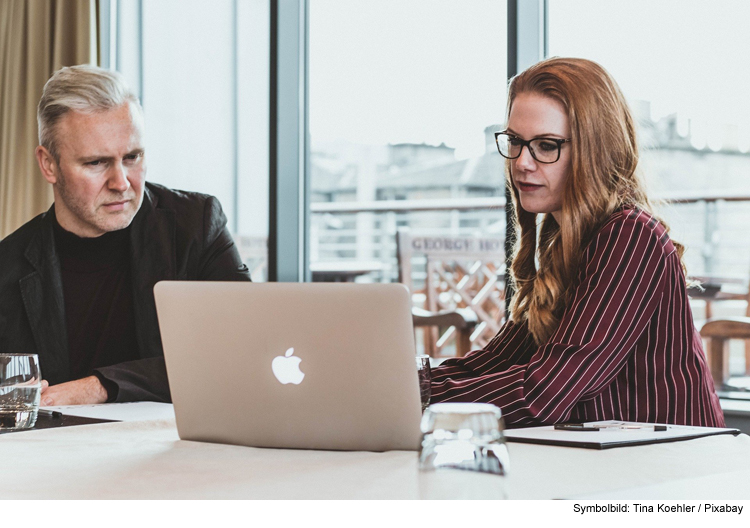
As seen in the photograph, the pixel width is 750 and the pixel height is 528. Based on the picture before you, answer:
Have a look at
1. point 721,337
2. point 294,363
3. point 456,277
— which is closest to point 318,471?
point 294,363

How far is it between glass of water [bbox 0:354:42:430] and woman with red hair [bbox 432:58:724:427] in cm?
60

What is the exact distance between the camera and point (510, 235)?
2.27m

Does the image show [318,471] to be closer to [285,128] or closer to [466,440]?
[466,440]

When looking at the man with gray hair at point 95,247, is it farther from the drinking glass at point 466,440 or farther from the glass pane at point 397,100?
the drinking glass at point 466,440

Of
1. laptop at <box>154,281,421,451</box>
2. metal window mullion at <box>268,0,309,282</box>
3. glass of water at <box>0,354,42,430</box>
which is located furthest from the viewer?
metal window mullion at <box>268,0,309,282</box>

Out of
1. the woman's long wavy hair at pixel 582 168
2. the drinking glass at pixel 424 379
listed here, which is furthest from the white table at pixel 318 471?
the woman's long wavy hair at pixel 582 168

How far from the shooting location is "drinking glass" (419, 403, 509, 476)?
537mm

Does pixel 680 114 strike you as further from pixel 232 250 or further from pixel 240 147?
pixel 232 250

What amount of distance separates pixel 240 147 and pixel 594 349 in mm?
2118

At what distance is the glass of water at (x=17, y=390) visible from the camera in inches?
44.6

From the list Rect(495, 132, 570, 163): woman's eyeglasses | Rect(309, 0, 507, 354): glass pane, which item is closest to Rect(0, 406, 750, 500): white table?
Rect(495, 132, 570, 163): woman's eyeglasses

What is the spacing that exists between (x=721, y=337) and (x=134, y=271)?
2.25 m

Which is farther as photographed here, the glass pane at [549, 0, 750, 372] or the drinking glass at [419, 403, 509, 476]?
the glass pane at [549, 0, 750, 372]

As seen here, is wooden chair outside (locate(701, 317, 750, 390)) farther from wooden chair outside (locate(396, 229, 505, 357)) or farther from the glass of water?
the glass of water
